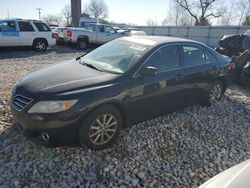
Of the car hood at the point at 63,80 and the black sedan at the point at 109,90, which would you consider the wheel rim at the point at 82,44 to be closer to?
the black sedan at the point at 109,90

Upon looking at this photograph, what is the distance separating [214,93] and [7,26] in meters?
10.8

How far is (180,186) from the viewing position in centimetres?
300

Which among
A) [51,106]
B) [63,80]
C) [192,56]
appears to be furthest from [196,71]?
[51,106]

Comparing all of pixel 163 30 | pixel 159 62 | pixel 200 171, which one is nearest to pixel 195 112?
pixel 159 62

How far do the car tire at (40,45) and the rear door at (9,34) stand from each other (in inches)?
36.3

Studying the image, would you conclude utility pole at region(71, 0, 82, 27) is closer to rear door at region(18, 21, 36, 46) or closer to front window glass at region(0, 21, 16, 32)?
rear door at region(18, 21, 36, 46)

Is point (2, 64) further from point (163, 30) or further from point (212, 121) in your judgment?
point (163, 30)

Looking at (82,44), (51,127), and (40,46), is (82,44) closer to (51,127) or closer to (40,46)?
(40,46)

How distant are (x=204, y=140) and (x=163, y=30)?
Answer: 28039 mm

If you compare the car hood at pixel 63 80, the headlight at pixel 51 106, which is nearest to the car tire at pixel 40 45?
the car hood at pixel 63 80

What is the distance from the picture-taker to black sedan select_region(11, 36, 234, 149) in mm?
3068

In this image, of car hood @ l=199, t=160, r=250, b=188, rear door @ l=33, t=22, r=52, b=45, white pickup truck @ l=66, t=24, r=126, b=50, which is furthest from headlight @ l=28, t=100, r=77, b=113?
white pickup truck @ l=66, t=24, r=126, b=50

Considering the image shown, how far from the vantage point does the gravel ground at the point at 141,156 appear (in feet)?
9.70

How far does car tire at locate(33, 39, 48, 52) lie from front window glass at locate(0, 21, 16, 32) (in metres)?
1.25
